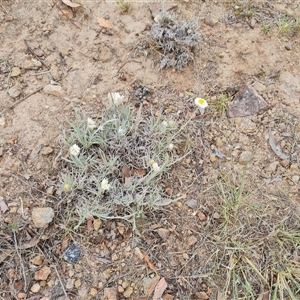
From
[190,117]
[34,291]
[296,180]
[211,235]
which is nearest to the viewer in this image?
[34,291]

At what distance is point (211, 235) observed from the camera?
210 cm

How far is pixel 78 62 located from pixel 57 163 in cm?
77

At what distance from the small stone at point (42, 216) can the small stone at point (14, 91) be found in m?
0.79

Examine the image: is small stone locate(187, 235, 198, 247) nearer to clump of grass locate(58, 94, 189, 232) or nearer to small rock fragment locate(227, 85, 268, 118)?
clump of grass locate(58, 94, 189, 232)

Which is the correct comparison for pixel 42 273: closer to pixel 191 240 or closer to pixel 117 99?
pixel 191 240

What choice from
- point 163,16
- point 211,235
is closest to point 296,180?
point 211,235

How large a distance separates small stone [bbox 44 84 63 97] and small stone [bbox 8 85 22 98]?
0.16 m

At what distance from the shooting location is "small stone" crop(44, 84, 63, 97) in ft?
8.03

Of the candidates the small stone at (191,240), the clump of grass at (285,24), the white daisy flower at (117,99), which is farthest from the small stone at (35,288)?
the clump of grass at (285,24)

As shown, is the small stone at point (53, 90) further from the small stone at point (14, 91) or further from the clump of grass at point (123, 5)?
the clump of grass at point (123, 5)

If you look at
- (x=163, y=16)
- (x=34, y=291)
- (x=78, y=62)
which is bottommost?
(x=34, y=291)

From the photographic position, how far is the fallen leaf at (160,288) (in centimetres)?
193

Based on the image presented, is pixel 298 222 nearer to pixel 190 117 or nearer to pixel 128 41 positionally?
pixel 190 117

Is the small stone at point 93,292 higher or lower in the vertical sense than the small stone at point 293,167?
lower
